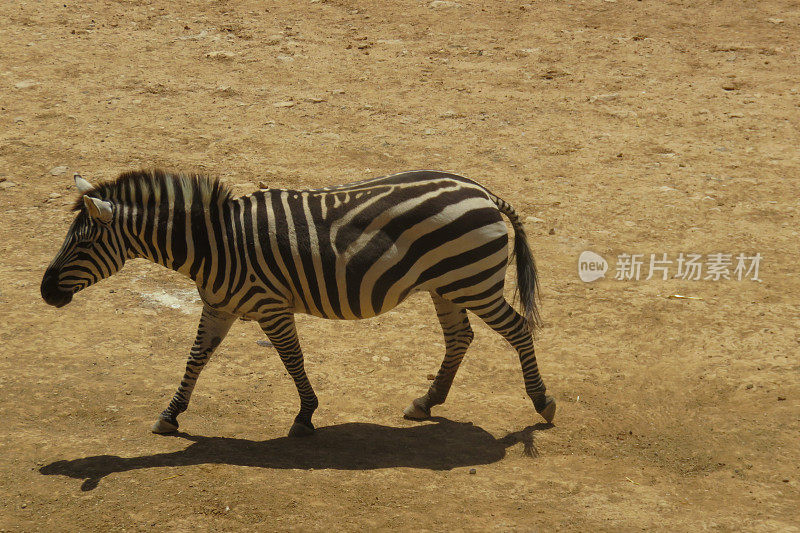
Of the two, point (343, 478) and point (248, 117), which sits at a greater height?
point (248, 117)

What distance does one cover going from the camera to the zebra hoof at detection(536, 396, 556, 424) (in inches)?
281

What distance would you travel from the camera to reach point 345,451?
21.9 feet

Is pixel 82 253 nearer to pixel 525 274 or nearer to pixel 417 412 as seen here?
pixel 417 412

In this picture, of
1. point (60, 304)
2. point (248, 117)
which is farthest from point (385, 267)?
point (248, 117)

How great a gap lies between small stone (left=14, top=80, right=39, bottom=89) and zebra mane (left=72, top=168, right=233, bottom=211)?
8036 millimetres

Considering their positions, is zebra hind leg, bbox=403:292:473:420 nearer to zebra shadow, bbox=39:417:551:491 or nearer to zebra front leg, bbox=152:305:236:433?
zebra shadow, bbox=39:417:551:491

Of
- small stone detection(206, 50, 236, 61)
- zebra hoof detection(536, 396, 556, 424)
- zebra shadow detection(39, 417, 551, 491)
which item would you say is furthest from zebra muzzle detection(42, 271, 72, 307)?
small stone detection(206, 50, 236, 61)

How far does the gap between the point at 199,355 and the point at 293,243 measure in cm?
115

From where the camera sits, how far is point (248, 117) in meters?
12.8

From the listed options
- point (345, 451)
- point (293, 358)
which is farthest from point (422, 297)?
point (345, 451)

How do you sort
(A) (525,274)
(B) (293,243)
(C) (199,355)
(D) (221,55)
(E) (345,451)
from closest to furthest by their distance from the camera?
(B) (293,243)
(E) (345,451)
(C) (199,355)
(A) (525,274)
(D) (221,55)

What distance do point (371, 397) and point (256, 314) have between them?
1.52m

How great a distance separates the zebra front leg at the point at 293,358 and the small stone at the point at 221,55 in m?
8.88

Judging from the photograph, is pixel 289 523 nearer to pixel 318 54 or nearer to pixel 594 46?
pixel 318 54
